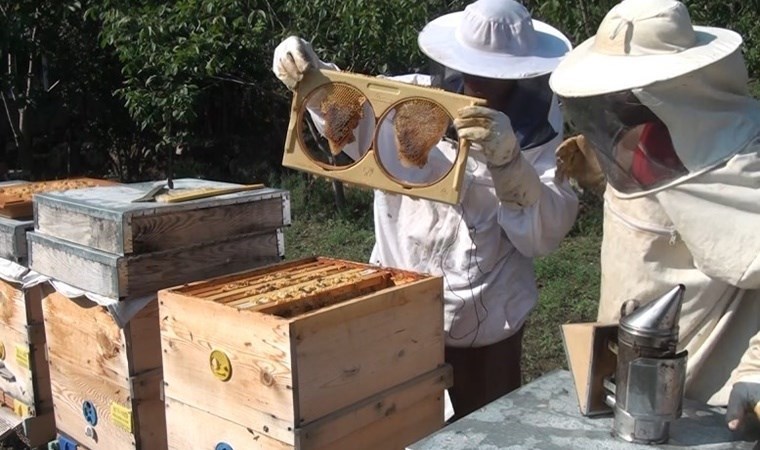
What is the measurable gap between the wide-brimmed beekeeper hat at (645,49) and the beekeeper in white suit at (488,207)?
0.45 meters

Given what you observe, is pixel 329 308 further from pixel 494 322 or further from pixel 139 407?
pixel 139 407

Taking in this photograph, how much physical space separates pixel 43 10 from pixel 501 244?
724 centimetres

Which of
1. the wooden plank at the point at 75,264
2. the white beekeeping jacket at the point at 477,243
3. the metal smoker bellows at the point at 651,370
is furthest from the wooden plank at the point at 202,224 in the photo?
the metal smoker bellows at the point at 651,370

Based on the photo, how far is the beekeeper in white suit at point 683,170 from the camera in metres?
1.66

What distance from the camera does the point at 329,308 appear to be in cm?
194

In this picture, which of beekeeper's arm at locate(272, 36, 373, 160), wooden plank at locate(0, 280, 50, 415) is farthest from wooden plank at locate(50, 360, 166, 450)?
beekeeper's arm at locate(272, 36, 373, 160)

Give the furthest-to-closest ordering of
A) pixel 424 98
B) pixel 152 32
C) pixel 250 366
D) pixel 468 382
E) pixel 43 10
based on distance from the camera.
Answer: pixel 43 10, pixel 152 32, pixel 468 382, pixel 424 98, pixel 250 366

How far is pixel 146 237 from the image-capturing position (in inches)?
94.7

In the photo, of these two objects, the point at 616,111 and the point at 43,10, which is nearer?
the point at 616,111

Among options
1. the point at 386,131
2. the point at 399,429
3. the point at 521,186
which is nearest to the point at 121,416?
the point at 399,429

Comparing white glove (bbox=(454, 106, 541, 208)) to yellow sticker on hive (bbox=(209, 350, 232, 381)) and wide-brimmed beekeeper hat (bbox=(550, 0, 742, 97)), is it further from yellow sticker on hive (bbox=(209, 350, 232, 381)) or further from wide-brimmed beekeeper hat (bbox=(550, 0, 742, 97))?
yellow sticker on hive (bbox=(209, 350, 232, 381))

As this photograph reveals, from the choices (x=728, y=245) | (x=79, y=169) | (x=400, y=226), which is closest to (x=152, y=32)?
(x=79, y=169)

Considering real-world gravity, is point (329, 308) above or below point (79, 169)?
above

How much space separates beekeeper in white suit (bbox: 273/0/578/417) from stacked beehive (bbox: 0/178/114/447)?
1237 millimetres
